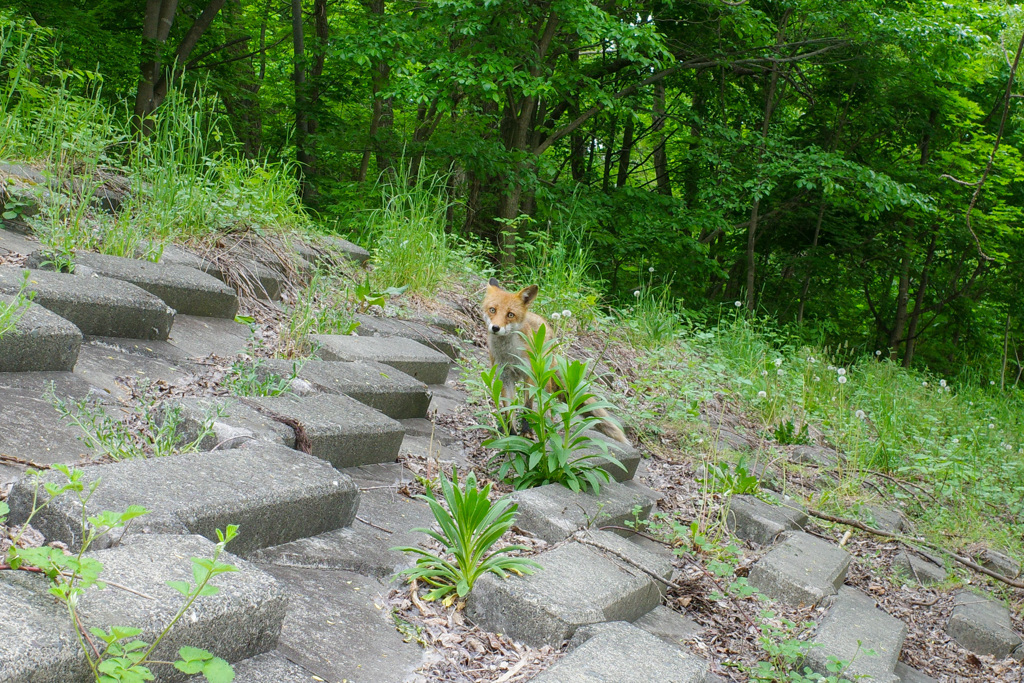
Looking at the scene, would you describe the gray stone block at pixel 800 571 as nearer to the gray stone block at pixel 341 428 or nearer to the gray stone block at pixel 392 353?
the gray stone block at pixel 341 428

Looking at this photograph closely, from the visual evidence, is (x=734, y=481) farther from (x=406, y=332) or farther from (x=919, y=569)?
(x=406, y=332)

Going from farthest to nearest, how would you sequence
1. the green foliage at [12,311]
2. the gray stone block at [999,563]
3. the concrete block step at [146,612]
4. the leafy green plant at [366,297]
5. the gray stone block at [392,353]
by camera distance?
the leafy green plant at [366,297]
the gray stone block at [999,563]
the gray stone block at [392,353]
the green foliage at [12,311]
the concrete block step at [146,612]

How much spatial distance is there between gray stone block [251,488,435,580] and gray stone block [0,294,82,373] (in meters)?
1.23

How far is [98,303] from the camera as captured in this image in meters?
3.09

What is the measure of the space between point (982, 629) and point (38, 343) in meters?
4.32

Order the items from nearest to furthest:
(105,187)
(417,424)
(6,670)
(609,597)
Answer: (6,670) → (609,597) → (417,424) → (105,187)

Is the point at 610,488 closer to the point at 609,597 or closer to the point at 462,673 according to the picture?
the point at 609,597

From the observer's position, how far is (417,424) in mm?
3723

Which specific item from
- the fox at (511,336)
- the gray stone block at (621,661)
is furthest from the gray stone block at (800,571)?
the gray stone block at (621,661)

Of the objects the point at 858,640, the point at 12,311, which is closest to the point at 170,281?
the point at 12,311

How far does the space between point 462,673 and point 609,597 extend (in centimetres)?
58

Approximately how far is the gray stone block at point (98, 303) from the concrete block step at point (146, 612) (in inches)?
69.9

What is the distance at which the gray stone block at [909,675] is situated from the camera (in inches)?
113

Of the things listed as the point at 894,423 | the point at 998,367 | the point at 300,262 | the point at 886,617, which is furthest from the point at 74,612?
the point at 998,367
